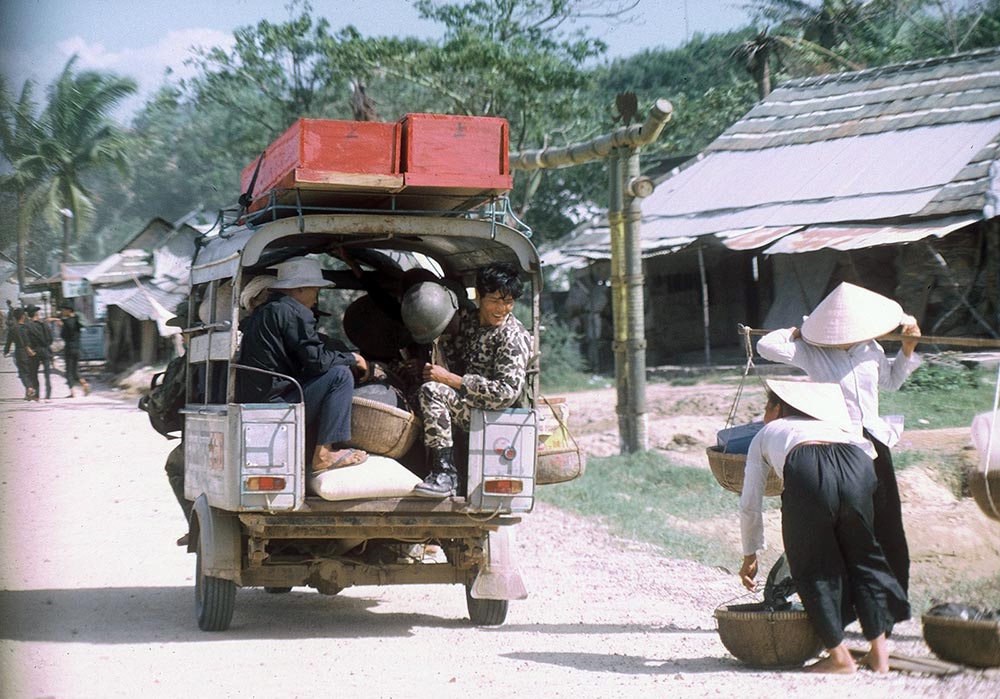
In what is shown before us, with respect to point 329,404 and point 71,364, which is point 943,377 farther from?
point 71,364

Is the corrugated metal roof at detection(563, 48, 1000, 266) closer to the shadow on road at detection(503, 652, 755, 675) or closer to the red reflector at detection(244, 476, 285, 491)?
the shadow on road at detection(503, 652, 755, 675)

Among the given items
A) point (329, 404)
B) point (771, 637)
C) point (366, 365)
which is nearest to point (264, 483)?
point (329, 404)

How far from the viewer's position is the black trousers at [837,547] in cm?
573

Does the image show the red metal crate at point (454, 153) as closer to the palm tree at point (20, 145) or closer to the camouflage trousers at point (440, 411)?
the camouflage trousers at point (440, 411)

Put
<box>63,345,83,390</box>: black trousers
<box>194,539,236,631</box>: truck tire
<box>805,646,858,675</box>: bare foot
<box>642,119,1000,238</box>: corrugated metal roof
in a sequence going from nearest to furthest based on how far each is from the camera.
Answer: <box>805,646,858,675</box>: bare foot < <box>194,539,236,631</box>: truck tire < <box>642,119,1000,238</box>: corrugated metal roof < <box>63,345,83,390</box>: black trousers

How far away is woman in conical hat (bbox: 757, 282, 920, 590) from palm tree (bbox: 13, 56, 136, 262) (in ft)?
12.1

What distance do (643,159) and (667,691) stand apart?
32.6m

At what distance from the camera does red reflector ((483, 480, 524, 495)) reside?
6.95 metres

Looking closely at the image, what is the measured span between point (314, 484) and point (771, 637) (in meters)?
2.53

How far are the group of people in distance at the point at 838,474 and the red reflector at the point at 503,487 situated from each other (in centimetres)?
138

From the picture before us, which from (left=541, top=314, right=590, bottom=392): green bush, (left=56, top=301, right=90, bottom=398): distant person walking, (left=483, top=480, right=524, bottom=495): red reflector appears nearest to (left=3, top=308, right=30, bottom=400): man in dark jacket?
(left=483, top=480, right=524, bottom=495): red reflector

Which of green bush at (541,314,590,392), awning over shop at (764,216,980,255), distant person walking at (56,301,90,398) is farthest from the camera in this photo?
green bush at (541,314,590,392)

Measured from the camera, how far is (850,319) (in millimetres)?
6188

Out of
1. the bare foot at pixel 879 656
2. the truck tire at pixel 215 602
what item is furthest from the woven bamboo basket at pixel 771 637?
the truck tire at pixel 215 602
